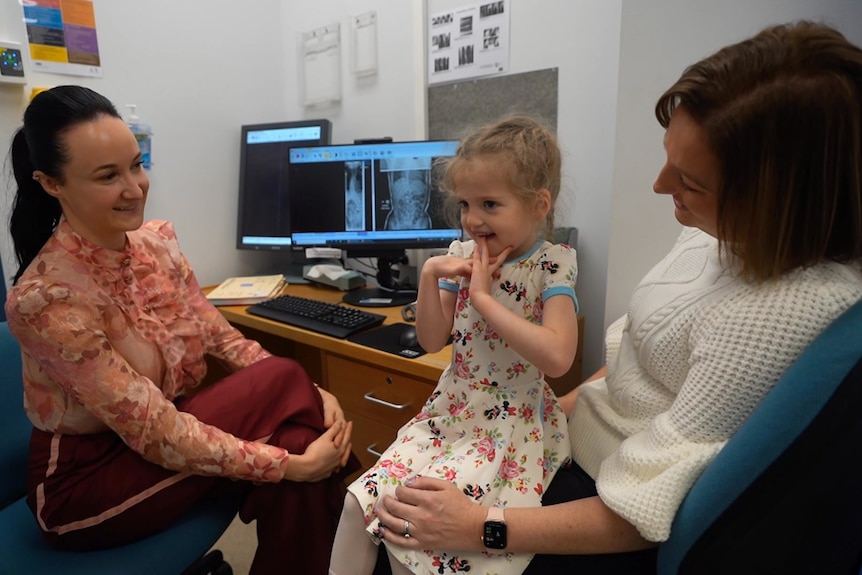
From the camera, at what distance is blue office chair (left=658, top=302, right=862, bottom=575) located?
0.56 metres

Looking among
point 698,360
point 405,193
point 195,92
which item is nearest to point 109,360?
point 698,360

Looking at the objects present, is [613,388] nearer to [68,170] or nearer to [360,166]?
Answer: [68,170]

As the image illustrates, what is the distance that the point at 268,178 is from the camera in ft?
7.47

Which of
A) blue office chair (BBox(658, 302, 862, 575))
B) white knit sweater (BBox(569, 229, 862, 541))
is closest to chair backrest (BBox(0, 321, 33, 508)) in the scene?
white knit sweater (BBox(569, 229, 862, 541))

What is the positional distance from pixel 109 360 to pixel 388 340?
72 centimetres

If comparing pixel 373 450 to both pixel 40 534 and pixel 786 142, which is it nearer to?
pixel 40 534

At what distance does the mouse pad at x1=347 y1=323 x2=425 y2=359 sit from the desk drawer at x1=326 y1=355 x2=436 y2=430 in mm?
72

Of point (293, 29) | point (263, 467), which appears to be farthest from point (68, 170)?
point (293, 29)

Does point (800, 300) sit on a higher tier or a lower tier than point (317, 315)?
higher

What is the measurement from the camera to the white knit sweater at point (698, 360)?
0.62 m

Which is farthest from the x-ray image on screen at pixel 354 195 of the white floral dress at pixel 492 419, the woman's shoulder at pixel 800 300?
the woman's shoulder at pixel 800 300

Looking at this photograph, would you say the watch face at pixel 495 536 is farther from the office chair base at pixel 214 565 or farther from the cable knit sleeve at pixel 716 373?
the office chair base at pixel 214 565

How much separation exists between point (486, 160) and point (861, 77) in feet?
1.72

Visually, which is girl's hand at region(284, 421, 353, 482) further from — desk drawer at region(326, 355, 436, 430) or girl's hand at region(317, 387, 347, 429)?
desk drawer at region(326, 355, 436, 430)
